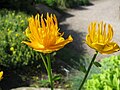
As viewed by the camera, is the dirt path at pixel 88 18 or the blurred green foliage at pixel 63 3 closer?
the dirt path at pixel 88 18

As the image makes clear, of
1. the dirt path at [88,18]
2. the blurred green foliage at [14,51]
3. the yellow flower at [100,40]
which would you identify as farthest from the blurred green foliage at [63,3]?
the yellow flower at [100,40]

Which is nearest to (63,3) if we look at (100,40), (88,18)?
(88,18)

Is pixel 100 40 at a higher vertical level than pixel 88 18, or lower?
higher

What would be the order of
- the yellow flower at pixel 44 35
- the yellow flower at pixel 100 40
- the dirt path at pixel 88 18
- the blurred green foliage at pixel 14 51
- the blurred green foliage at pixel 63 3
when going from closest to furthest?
1. the yellow flower at pixel 44 35
2. the yellow flower at pixel 100 40
3. the blurred green foliage at pixel 14 51
4. the dirt path at pixel 88 18
5. the blurred green foliage at pixel 63 3

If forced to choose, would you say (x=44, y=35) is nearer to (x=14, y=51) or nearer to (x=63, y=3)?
(x=14, y=51)

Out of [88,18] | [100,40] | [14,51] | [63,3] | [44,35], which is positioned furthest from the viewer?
[63,3]

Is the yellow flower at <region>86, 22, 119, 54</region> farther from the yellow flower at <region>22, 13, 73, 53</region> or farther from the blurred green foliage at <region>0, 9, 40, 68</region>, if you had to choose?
the blurred green foliage at <region>0, 9, 40, 68</region>

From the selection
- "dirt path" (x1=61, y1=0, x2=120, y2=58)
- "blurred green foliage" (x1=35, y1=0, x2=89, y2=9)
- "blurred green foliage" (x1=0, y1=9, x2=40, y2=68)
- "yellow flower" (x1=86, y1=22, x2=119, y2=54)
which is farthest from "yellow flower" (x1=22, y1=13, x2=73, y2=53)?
"blurred green foliage" (x1=35, y1=0, x2=89, y2=9)

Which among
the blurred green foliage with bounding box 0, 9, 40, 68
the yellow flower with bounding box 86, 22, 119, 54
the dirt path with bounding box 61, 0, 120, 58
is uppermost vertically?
the yellow flower with bounding box 86, 22, 119, 54

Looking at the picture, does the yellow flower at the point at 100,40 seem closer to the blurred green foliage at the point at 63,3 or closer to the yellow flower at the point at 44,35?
the yellow flower at the point at 44,35
